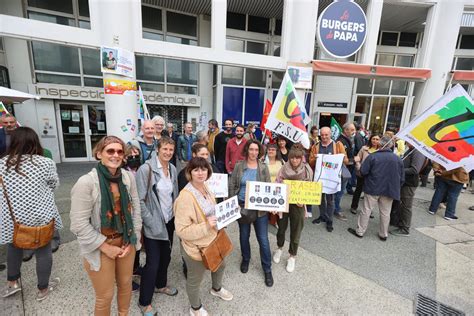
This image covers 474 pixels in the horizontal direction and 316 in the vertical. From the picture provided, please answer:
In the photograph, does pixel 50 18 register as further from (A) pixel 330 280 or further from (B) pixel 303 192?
(A) pixel 330 280

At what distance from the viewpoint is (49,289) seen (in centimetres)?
254

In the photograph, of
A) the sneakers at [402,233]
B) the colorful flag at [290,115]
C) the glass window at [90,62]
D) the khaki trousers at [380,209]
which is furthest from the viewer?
the glass window at [90,62]

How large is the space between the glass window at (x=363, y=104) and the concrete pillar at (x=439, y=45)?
340 cm

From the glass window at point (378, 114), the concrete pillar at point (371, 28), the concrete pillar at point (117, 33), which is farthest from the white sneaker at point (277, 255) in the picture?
the glass window at point (378, 114)

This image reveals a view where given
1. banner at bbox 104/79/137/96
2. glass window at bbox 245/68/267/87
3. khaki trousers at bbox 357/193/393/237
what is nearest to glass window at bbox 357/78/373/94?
glass window at bbox 245/68/267/87

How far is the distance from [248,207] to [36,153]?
2351 mm

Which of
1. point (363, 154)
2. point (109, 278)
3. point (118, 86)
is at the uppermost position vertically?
point (118, 86)

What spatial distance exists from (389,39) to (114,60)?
1333 cm

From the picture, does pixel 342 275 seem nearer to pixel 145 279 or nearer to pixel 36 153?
pixel 145 279

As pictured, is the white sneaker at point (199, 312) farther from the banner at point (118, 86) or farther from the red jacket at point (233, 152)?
the banner at point (118, 86)

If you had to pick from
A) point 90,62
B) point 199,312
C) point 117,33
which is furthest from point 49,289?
point 90,62

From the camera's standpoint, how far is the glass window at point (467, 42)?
11656mm

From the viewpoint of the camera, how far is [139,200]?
206 cm

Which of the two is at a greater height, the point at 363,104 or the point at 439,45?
the point at 439,45
